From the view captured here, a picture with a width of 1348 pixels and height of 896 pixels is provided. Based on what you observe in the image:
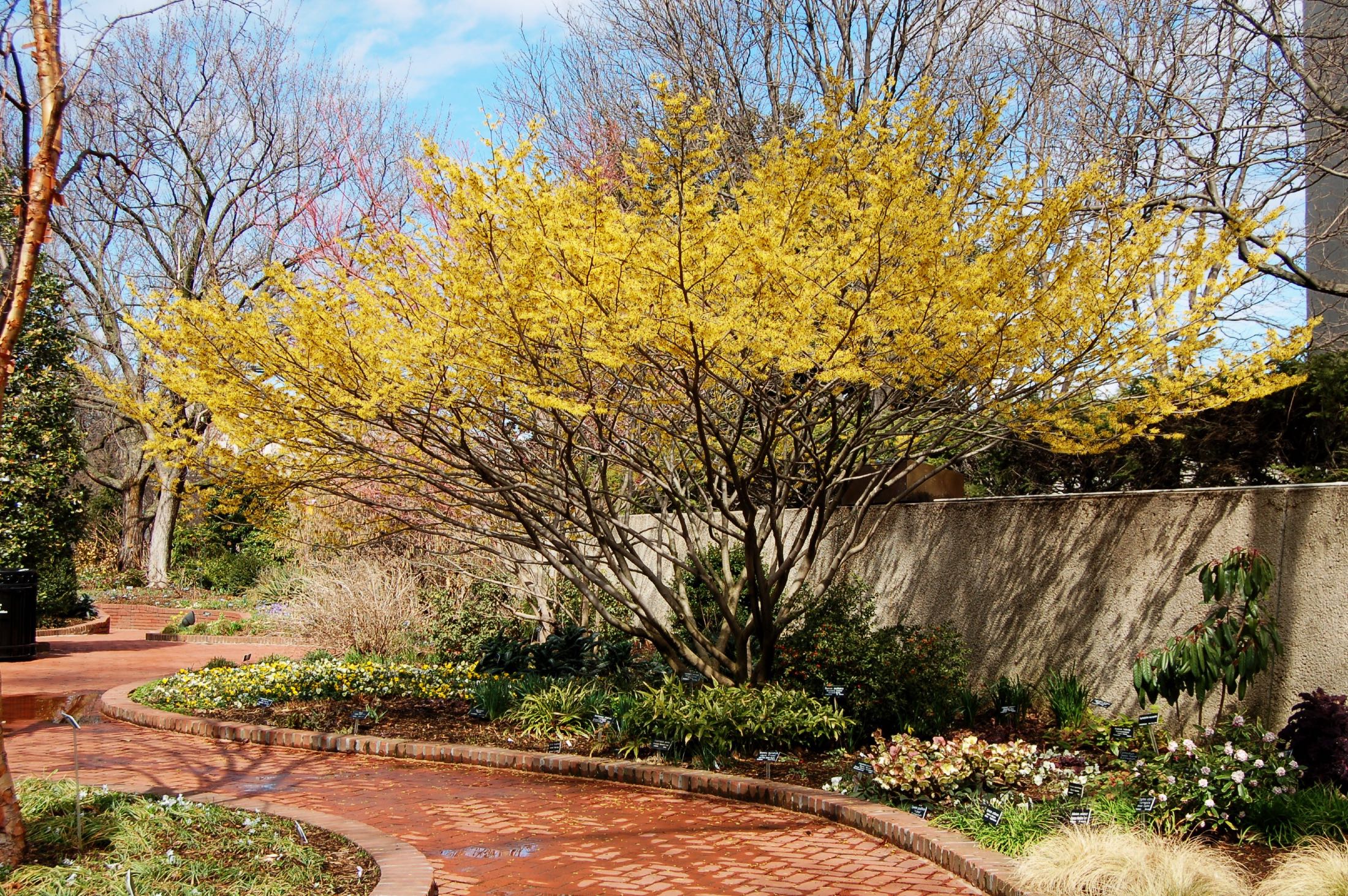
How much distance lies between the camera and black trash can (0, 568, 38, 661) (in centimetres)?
1348

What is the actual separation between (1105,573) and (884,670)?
1802 mm

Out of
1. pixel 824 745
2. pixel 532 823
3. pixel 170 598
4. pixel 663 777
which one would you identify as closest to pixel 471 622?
pixel 663 777

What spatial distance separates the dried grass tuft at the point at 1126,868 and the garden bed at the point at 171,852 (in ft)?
9.67

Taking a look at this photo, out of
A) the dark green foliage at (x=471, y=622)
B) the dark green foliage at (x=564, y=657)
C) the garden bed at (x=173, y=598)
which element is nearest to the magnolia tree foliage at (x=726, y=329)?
the dark green foliage at (x=564, y=657)

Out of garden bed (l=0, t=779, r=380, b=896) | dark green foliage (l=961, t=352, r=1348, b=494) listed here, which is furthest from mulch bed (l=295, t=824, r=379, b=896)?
dark green foliage (l=961, t=352, r=1348, b=494)

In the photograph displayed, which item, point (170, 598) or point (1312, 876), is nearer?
point (1312, 876)

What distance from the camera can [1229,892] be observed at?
4277 millimetres

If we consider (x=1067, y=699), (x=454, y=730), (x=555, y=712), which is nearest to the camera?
(x=1067, y=699)

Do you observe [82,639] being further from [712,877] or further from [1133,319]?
[1133,319]

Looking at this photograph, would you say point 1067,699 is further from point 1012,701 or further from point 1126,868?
point 1126,868

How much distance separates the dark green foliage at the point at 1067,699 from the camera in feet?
23.8

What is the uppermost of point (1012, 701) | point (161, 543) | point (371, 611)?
point (161, 543)

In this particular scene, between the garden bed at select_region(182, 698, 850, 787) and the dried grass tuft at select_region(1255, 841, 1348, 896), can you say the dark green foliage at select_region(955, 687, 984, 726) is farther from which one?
the dried grass tuft at select_region(1255, 841, 1348, 896)

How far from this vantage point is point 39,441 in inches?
571
